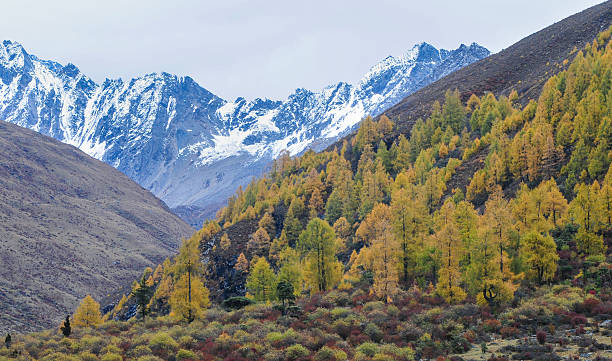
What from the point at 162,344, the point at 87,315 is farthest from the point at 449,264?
the point at 87,315

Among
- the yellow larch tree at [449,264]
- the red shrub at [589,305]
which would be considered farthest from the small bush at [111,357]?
the red shrub at [589,305]

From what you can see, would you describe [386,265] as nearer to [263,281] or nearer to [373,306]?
[373,306]

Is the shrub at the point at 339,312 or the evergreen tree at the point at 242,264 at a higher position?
the evergreen tree at the point at 242,264

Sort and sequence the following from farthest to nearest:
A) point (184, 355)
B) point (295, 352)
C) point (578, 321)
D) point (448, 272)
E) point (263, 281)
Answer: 1. point (263, 281)
2. point (448, 272)
3. point (184, 355)
4. point (578, 321)
5. point (295, 352)

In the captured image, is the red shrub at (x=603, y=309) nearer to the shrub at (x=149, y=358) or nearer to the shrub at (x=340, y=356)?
the shrub at (x=340, y=356)

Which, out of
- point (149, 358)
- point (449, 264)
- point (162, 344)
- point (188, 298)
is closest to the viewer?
point (149, 358)

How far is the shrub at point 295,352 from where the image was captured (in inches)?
1232

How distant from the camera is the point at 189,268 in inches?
2076

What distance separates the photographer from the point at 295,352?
31719 millimetres

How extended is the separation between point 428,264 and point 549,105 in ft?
193

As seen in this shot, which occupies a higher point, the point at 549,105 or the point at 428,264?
the point at 549,105

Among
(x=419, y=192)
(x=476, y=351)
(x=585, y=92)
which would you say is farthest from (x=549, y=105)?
(x=476, y=351)

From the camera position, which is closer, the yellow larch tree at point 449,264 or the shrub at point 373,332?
the shrub at point 373,332

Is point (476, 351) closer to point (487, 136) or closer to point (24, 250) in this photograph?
point (487, 136)
